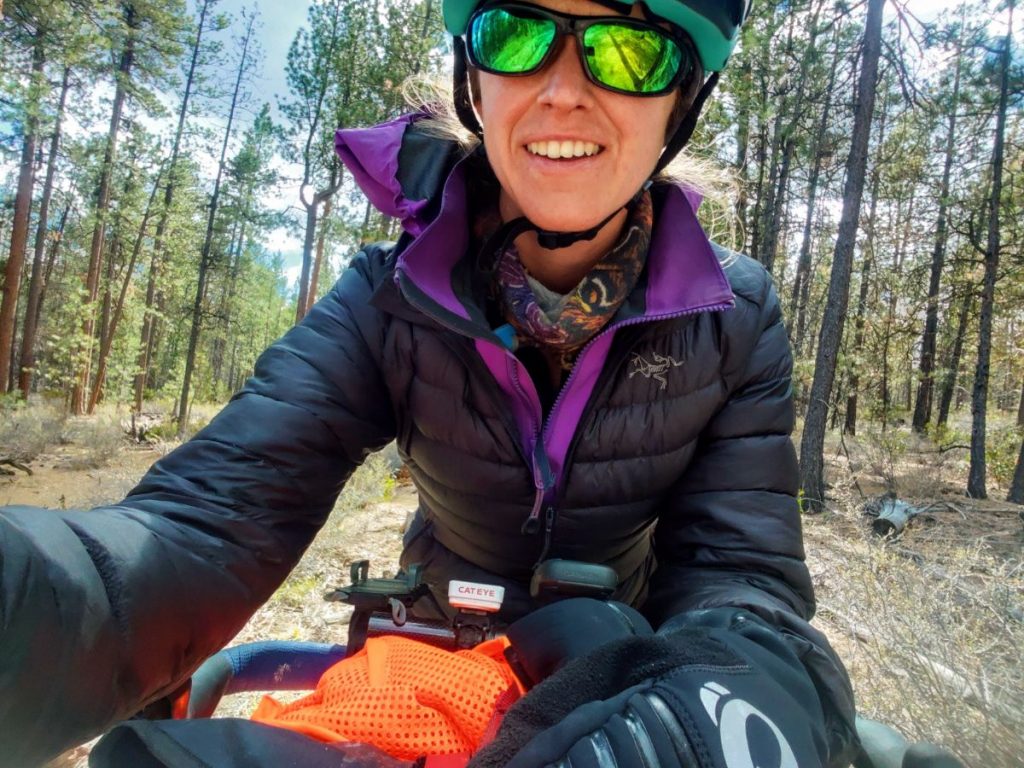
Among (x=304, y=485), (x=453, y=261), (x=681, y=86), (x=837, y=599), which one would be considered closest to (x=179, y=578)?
(x=304, y=485)

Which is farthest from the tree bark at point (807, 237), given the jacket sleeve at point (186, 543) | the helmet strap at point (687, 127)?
the jacket sleeve at point (186, 543)

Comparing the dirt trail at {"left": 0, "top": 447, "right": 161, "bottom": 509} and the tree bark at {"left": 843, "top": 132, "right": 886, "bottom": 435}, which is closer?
the dirt trail at {"left": 0, "top": 447, "right": 161, "bottom": 509}

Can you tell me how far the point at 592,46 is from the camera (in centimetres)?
133

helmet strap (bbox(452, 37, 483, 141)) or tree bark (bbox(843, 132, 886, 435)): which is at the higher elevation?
tree bark (bbox(843, 132, 886, 435))

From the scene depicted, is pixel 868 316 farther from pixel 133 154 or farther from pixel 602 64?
pixel 133 154

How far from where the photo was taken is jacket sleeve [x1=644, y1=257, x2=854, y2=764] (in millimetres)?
1412

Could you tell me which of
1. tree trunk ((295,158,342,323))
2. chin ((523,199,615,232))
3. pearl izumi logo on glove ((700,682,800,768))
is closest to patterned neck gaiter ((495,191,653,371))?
chin ((523,199,615,232))

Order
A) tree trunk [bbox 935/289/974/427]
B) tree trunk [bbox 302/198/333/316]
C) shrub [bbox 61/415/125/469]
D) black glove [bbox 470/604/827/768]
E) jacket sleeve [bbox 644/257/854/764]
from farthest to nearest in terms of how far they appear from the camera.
Answer: tree trunk [bbox 302/198/333/316] < tree trunk [bbox 935/289/974/427] < shrub [bbox 61/415/125/469] < jacket sleeve [bbox 644/257/854/764] < black glove [bbox 470/604/827/768]

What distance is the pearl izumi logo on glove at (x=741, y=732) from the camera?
700 millimetres

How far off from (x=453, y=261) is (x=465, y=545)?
82 cm

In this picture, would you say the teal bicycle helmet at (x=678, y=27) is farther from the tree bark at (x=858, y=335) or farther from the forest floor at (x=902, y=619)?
the tree bark at (x=858, y=335)

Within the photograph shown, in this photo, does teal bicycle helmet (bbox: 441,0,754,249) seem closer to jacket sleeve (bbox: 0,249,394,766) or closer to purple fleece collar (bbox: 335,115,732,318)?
purple fleece collar (bbox: 335,115,732,318)

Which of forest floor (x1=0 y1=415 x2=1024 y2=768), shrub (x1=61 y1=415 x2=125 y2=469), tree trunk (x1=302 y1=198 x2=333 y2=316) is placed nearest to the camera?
forest floor (x1=0 y1=415 x2=1024 y2=768)

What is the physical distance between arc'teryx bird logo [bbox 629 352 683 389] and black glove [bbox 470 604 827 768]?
744 mm
